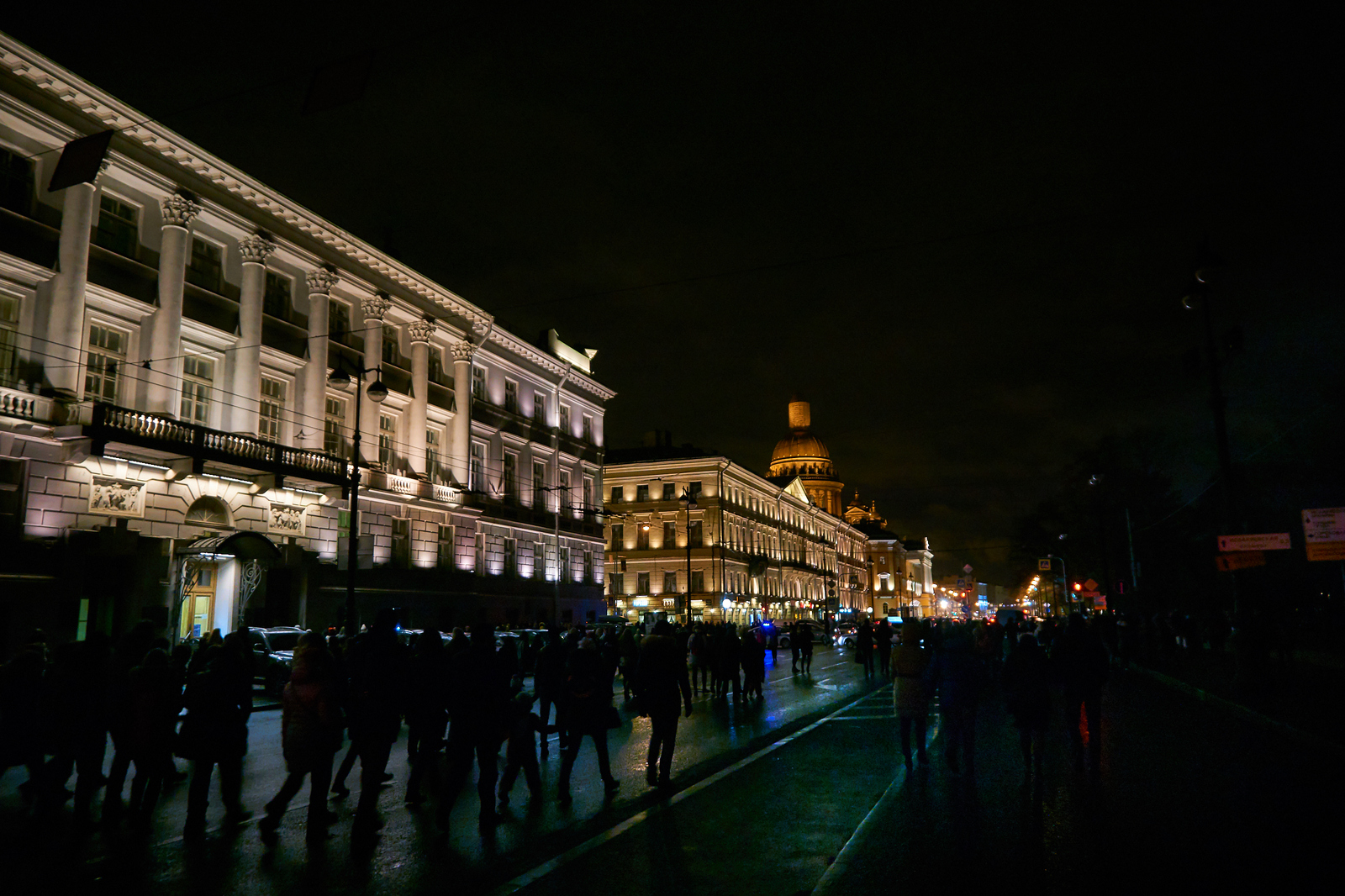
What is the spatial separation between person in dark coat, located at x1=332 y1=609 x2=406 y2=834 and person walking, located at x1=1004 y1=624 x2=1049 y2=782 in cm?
666

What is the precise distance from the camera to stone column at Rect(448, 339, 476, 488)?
4159 centimetres

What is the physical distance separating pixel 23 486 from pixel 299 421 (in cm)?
1019

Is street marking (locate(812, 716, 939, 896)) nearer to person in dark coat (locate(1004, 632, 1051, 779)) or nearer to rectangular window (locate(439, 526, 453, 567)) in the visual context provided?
person in dark coat (locate(1004, 632, 1051, 779))

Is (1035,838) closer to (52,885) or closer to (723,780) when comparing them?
(723,780)

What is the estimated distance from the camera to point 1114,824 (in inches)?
319

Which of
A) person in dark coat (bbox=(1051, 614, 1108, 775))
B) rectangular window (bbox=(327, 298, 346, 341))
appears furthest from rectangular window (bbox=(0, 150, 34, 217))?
person in dark coat (bbox=(1051, 614, 1108, 775))

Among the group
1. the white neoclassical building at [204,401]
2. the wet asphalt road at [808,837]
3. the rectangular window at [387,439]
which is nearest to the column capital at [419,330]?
the white neoclassical building at [204,401]

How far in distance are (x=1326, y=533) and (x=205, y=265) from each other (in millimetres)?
31360

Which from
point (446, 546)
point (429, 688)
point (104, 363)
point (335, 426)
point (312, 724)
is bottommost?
point (312, 724)

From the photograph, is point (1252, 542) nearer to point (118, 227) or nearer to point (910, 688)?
point (910, 688)

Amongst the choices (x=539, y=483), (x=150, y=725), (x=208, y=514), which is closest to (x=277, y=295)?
(x=208, y=514)

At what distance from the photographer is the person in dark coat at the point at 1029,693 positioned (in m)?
10.0

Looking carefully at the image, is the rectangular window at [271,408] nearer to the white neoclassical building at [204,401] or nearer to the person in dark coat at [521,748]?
the white neoclassical building at [204,401]

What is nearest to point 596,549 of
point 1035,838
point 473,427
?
point 473,427
